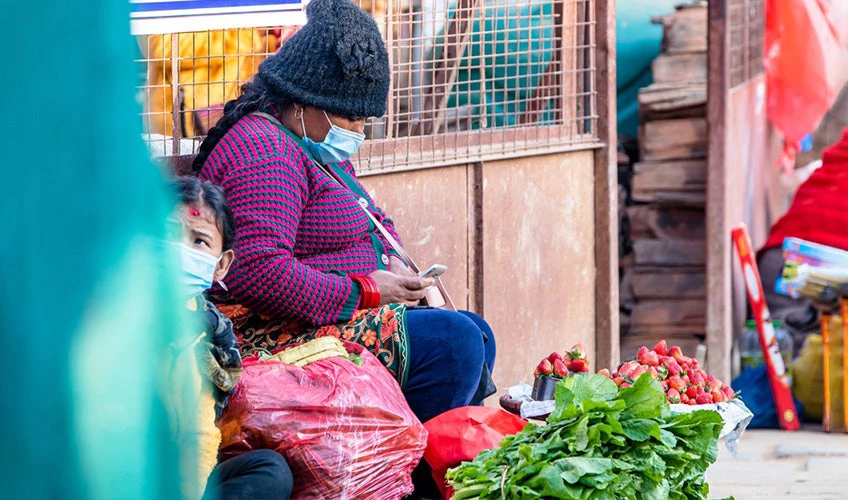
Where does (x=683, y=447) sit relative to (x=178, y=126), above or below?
below

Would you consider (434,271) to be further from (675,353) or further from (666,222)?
(666,222)

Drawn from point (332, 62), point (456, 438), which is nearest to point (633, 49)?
point (332, 62)

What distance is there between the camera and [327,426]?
3.21 meters

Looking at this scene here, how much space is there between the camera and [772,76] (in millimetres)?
8117

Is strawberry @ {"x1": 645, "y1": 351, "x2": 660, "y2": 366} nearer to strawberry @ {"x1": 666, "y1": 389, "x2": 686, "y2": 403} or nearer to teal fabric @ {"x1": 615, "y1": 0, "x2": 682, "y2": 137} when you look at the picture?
strawberry @ {"x1": 666, "y1": 389, "x2": 686, "y2": 403}

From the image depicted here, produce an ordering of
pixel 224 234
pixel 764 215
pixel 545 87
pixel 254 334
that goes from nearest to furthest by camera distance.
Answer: pixel 224 234 → pixel 254 334 → pixel 545 87 → pixel 764 215

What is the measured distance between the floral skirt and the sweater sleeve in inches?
2.3

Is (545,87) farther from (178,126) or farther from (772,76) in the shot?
(772,76)

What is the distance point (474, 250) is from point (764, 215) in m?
4.56

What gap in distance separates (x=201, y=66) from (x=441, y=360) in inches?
59.8

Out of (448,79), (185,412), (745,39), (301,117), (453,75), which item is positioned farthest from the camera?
(745,39)

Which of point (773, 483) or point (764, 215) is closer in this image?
point (773, 483)

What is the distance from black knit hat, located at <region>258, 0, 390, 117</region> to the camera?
12.3ft

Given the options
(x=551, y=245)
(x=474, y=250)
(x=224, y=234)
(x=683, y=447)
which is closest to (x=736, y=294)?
(x=551, y=245)
